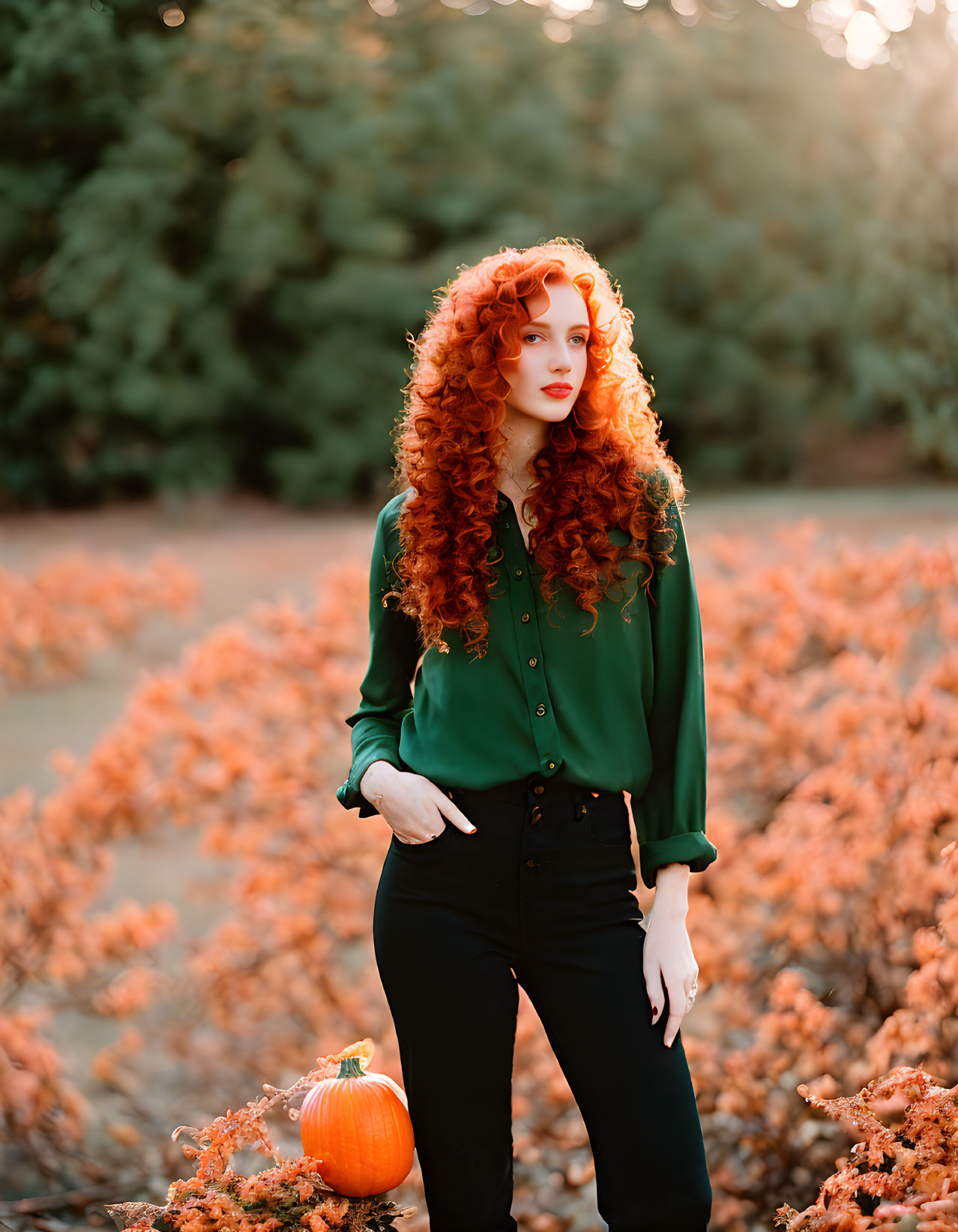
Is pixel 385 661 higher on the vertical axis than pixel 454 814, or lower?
higher

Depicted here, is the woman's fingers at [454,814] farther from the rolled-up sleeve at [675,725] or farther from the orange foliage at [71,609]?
the orange foliage at [71,609]

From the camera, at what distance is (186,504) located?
8.86 metres

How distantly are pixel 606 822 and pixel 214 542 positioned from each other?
7481 mm

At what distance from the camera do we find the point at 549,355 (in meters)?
1.48

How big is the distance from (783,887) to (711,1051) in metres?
0.46

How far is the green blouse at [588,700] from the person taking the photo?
57.5 inches

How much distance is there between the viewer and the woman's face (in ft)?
4.85

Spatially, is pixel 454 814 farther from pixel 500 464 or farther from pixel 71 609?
pixel 71 609

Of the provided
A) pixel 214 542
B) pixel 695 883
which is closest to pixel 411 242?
pixel 214 542

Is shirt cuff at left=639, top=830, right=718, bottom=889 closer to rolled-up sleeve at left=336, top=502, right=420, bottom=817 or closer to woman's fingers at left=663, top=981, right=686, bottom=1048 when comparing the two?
woman's fingers at left=663, top=981, right=686, bottom=1048

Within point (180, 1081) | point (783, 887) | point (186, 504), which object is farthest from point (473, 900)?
point (186, 504)

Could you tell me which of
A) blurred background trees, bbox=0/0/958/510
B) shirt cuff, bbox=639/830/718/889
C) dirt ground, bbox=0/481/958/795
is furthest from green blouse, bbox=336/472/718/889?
blurred background trees, bbox=0/0/958/510

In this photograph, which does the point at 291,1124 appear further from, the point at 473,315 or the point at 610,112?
the point at 610,112

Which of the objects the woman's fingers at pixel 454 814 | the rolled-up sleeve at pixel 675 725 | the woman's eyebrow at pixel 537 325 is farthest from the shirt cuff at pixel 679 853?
the woman's eyebrow at pixel 537 325
